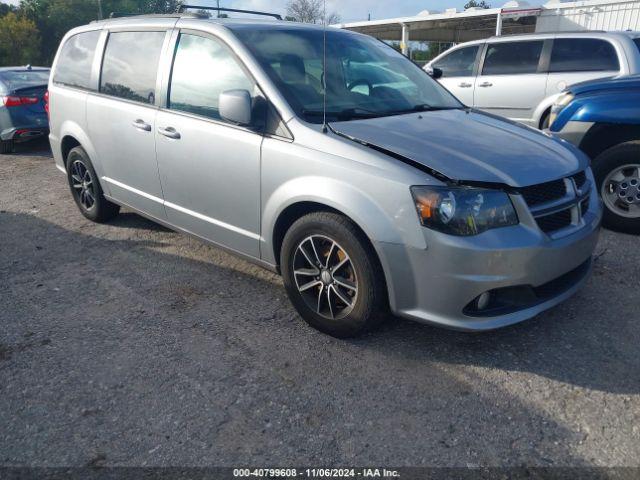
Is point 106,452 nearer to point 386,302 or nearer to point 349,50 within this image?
point 386,302

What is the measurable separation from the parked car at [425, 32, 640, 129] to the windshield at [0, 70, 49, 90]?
24.1ft

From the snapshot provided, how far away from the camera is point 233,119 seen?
127 inches

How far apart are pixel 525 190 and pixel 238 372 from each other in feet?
6.03

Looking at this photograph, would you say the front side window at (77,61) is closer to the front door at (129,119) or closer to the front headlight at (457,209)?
the front door at (129,119)

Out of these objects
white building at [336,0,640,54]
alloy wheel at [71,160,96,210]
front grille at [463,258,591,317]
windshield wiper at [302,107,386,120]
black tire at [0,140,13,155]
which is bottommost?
black tire at [0,140,13,155]

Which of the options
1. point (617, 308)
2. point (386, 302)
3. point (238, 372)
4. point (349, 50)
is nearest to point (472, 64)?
point (349, 50)

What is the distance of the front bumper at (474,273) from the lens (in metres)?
2.65

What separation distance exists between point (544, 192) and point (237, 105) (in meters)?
1.83

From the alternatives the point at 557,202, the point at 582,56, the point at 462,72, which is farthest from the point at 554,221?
the point at 462,72

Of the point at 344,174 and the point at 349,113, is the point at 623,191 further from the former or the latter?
the point at 344,174

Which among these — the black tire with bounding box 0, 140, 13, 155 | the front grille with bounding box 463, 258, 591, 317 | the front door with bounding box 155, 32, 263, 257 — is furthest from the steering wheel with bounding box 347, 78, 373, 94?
the black tire with bounding box 0, 140, 13, 155

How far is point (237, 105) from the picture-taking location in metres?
3.16

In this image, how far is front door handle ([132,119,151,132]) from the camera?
4102 millimetres

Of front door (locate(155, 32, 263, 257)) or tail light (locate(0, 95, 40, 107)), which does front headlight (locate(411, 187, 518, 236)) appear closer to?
front door (locate(155, 32, 263, 257))
